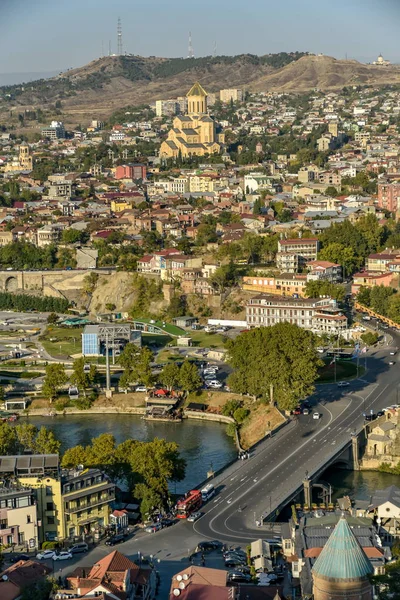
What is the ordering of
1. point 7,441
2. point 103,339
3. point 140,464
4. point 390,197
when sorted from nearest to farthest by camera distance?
point 140,464 < point 7,441 < point 103,339 < point 390,197

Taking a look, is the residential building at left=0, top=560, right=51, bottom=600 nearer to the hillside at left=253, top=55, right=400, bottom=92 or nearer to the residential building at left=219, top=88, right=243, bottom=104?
the residential building at left=219, top=88, right=243, bottom=104

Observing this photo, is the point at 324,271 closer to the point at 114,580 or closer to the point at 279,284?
the point at 279,284

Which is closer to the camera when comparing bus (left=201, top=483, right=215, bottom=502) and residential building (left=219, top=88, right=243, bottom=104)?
bus (left=201, top=483, right=215, bottom=502)

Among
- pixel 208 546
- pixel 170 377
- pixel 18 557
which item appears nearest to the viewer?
pixel 18 557

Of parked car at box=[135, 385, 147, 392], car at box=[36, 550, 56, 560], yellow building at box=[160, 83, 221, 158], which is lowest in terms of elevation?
parked car at box=[135, 385, 147, 392]

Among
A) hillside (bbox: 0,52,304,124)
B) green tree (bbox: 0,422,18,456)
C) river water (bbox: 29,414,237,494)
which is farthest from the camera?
hillside (bbox: 0,52,304,124)

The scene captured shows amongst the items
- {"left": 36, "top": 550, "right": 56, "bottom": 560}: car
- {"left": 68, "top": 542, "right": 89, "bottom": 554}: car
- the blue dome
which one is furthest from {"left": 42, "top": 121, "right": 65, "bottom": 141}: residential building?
the blue dome

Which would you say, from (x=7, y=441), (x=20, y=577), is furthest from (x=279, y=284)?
(x=20, y=577)

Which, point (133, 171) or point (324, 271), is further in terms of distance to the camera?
point (133, 171)
